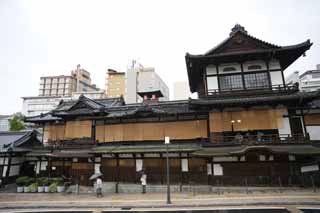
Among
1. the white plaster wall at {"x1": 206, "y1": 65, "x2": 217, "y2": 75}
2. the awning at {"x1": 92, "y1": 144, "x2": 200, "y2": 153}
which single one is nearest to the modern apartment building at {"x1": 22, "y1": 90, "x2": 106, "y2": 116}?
the awning at {"x1": 92, "y1": 144, "x2": 200, "y2": 153}

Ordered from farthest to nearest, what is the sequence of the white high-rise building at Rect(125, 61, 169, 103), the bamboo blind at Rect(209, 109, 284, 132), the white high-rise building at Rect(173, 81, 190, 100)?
the white high-rise building at Rect(173, 81, 190, 100) < the white high-rise building at Rect(125, 61, 169, 103) < the bamboo blind at Rect(209, 109, 284, 132)

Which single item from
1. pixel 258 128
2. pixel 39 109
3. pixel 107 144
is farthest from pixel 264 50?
pixel 39 109

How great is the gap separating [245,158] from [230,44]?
1139 cm

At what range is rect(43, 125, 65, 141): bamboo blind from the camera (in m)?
24.4

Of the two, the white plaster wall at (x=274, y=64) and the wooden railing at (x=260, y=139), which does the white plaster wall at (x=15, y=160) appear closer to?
the wooden railing at (x=260, y=139)

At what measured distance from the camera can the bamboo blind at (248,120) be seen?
18.3m

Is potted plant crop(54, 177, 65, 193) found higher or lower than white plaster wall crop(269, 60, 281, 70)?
lower

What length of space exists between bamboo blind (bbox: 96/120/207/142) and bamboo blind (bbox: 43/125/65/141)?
5.24m

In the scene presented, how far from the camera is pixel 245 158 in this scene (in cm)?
1777

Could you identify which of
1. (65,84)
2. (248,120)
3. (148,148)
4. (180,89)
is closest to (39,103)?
(65,84)

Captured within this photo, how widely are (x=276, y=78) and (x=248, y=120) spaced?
5342 millimetres

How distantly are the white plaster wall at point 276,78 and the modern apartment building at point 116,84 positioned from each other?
228ft

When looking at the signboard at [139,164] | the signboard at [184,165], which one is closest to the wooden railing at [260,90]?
the signboard at [184,165]

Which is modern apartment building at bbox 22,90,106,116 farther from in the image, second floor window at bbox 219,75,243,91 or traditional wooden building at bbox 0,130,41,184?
second floor window at bbox 219,75,243,91
